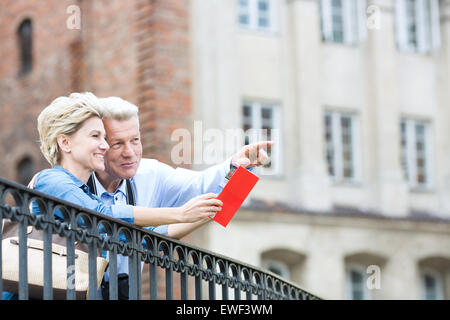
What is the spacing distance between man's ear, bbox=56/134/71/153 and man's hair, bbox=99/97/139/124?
9.7 inches

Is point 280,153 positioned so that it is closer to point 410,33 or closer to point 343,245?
point 343,245

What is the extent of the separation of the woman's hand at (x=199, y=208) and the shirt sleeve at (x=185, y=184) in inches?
14.7

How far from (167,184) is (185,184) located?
10 cm

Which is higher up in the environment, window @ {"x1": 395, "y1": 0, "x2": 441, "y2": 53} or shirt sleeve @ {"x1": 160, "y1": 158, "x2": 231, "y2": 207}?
window @ {"x1": 395, "y1": 0, "x2": 441, "y2": 53}

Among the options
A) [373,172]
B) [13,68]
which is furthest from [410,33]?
[13,68]

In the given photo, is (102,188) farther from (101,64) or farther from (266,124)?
(101,64)

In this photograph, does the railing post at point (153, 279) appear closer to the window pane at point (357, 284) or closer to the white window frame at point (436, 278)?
the window pane at point (357, 284)

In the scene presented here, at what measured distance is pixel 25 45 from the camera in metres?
25.5

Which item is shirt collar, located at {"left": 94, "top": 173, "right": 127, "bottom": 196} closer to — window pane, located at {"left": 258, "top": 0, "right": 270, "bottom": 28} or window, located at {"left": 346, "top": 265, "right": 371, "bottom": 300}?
window pane, located at {"left": 258, "top": 0, "right": 270, "bottom": 28}

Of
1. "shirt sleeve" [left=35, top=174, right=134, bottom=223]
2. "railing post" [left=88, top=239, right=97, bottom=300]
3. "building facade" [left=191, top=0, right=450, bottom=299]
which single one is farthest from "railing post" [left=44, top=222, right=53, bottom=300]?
"building facade" [left=191, top=0, right=450, bottom=299]

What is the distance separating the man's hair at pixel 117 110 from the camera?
5.25 metres

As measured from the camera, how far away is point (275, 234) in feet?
68.4

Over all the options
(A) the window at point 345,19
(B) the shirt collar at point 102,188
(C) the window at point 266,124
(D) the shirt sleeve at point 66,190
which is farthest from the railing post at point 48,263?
(A) the window at point 345,19

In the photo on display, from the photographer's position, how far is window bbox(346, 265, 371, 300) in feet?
72.5
